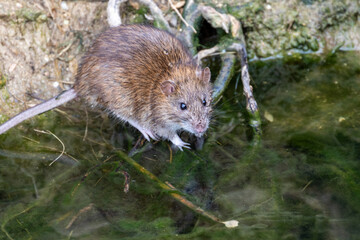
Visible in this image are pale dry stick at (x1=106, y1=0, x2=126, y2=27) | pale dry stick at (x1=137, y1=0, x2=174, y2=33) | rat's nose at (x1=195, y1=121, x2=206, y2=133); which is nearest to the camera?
rat's nose at (x1=195, y1=121, x2=206, y2=133)

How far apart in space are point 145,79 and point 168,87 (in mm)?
361

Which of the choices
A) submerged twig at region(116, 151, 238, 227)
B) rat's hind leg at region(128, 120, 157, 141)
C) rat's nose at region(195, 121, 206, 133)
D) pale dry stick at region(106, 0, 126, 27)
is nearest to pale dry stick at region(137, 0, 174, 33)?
pale dry stick at region(106, 0, 126, 27)

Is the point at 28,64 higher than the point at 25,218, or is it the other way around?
the point at 28,64

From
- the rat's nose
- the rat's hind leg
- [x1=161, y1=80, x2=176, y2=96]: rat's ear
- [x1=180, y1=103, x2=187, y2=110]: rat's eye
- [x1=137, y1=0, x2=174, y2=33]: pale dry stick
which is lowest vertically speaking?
the rat's hind leg

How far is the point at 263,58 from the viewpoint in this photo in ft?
20.8

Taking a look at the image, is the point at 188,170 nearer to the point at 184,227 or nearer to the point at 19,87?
the point at 184,227

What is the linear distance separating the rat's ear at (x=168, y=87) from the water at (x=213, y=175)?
0.69 metres

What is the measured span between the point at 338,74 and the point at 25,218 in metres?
4.05

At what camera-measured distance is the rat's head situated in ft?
14.9

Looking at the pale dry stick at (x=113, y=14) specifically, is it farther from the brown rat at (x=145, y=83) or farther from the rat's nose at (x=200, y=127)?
the rat's nose at (x=200, y=127)

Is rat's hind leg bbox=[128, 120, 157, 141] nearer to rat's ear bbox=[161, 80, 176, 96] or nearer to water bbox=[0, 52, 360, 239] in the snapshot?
water bbox=[0, 52, 360, 239]

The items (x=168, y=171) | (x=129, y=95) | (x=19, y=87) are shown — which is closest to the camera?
(x=168, y=171)

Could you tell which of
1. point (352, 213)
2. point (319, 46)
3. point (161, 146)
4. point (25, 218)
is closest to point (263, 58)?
point (319, 46)

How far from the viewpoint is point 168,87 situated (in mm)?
4543
